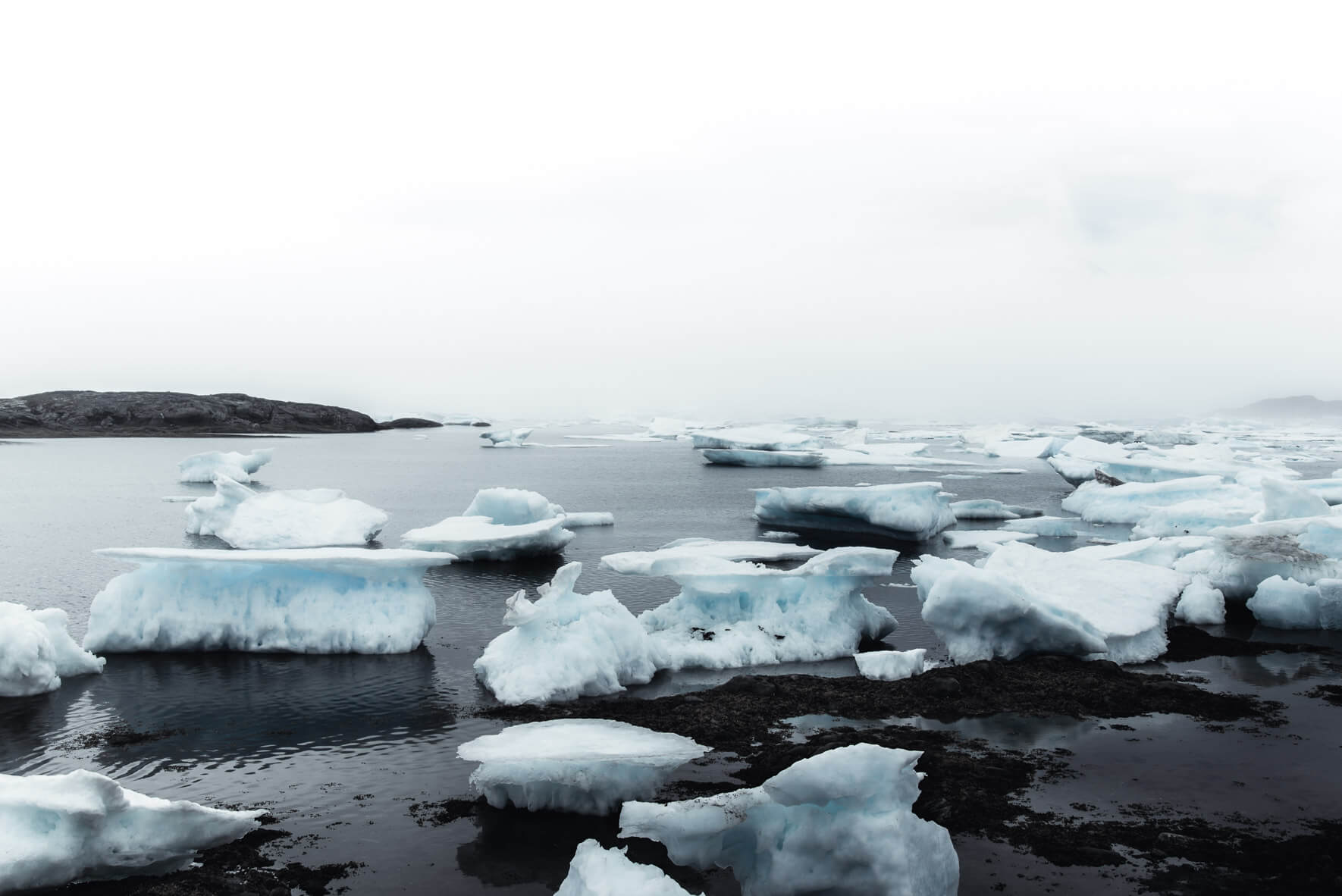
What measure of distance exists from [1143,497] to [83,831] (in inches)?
990

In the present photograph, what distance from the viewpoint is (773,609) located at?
13000mm

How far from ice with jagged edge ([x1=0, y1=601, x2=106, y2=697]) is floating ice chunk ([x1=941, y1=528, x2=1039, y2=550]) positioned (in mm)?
16931

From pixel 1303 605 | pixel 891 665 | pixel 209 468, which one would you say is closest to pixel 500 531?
pixel 891 665

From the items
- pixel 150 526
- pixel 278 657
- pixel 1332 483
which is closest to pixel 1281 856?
pixel 278 657

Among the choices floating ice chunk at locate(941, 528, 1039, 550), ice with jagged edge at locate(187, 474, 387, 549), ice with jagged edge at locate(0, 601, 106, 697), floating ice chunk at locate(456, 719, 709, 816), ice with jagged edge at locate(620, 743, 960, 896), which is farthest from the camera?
floating ice chunk at locate(941, 528, 1039, 550)

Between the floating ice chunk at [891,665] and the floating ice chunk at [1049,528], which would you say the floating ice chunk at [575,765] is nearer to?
the floating ice chunk at [891,665]

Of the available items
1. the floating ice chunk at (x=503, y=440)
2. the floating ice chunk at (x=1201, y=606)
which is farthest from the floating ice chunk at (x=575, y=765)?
the floating ice chunk at (x=503, y=440)

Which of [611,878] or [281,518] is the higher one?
[281,518]

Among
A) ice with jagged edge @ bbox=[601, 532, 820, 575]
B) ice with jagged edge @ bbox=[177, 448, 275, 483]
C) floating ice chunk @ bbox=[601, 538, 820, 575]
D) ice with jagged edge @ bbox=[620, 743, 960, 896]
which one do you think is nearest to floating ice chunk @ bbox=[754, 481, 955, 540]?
ice with jagged edge @ bbox=[601, 532, 820, 575]

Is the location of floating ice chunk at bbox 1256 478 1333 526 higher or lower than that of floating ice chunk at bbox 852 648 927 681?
higher

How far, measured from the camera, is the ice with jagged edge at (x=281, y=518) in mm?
20688

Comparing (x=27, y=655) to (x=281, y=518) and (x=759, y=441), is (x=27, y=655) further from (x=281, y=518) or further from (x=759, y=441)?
(x=759, y=441)

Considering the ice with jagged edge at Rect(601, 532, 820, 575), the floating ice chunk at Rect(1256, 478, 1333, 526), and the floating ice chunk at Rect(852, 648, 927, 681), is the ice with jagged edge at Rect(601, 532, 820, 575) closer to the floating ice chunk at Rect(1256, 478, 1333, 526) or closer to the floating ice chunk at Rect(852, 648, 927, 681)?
the floating ice chunk at Rect(852, 648, 927, 681)

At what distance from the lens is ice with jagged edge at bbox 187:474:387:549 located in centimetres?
2069
